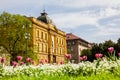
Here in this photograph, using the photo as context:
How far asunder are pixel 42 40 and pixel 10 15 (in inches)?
857

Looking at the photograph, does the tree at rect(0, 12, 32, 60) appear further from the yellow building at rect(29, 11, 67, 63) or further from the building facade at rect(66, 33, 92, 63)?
the building facade at rect(66, 33, 92, 63)

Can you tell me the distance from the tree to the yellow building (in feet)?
38.3

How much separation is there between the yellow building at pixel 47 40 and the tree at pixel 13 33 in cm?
1167

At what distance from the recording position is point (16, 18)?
201 ft

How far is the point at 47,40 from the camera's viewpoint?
279ft

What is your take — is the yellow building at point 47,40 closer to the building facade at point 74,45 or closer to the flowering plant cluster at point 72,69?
the building facade at point 74,45

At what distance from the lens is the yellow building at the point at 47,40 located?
77231 millimetres

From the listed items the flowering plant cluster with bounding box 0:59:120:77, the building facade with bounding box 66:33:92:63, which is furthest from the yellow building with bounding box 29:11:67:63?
the flowering plant cluster with bounding box 0:59:120:77

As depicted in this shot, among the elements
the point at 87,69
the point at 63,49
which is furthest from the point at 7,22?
the point at 87,69

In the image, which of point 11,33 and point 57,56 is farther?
point 57,56

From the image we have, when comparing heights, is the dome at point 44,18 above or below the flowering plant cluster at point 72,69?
above

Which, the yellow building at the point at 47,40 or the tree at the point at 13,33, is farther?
the yellow building at the point at 47,40

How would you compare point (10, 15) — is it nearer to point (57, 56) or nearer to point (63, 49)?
point (57, 56)

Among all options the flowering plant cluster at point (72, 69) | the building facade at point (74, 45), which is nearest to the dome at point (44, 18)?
the building facade at point (74, 45)
